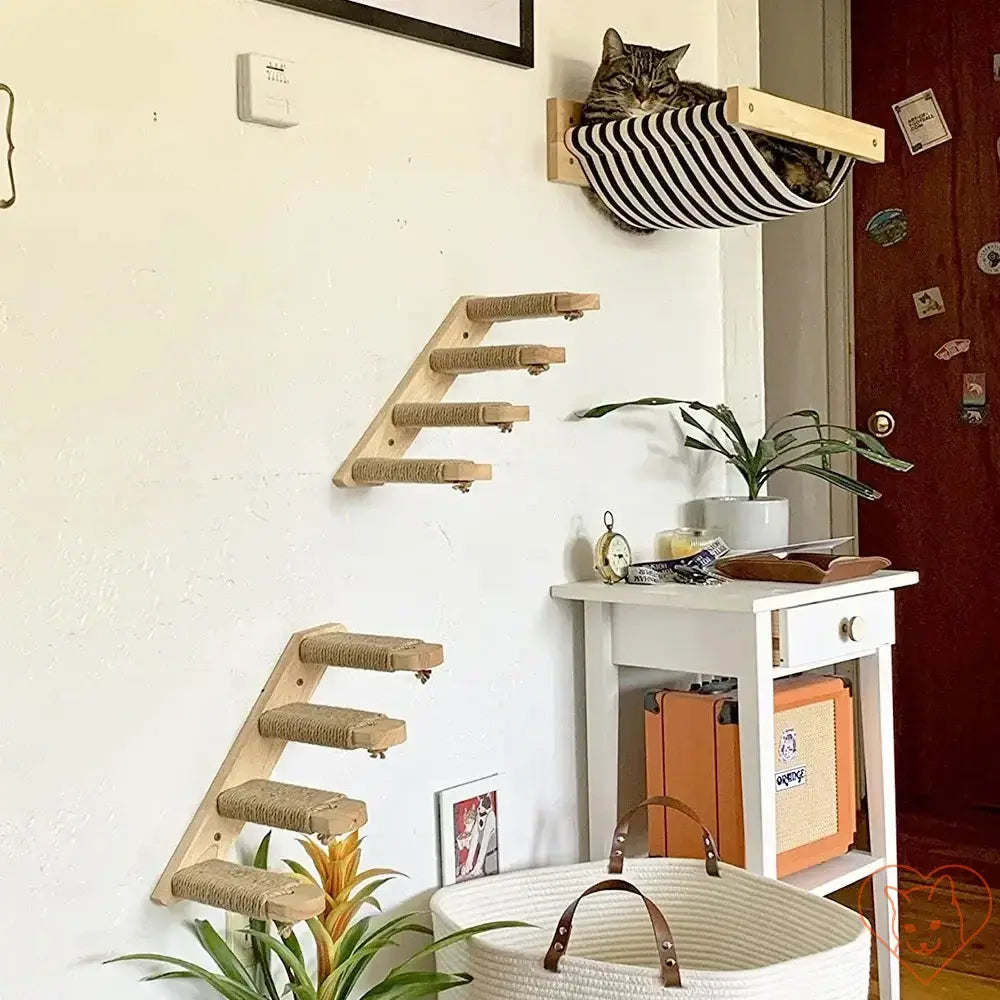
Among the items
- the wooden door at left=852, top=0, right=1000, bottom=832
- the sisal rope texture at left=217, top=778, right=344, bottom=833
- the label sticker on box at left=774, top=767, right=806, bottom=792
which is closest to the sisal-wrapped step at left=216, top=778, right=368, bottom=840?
the sisal rope texture at left=217, top=778, right=344, bottom=833

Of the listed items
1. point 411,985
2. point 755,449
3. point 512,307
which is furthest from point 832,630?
point 411,985

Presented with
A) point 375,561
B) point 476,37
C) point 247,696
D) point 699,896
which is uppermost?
point 476,37

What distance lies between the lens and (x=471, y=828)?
1963mm

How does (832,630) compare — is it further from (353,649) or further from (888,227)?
(888,227)

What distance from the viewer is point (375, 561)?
1823 mm

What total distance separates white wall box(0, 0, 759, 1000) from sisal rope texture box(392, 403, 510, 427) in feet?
0.15

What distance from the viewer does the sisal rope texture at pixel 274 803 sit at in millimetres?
1493

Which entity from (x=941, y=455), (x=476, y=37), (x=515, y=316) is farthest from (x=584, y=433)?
(x=941, y=455)

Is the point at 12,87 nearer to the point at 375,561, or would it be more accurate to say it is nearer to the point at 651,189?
the point at 375,561

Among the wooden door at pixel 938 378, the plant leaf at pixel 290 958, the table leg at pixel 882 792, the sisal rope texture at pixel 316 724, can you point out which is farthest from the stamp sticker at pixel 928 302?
the plant leaf at pixel 290 958

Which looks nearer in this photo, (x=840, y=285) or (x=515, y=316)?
(x=515, y=316)

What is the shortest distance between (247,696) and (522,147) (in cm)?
90

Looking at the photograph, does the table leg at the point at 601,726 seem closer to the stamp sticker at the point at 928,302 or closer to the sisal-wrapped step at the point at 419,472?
the sisal-wrapped step at the point at 419,472

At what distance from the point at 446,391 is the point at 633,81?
0.56 meters
